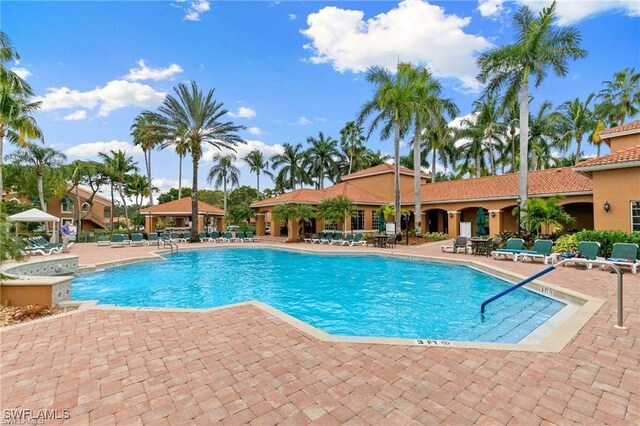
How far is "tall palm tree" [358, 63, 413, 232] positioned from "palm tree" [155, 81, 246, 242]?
11.8 m

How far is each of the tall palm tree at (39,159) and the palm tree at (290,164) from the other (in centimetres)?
2464

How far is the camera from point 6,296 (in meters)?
6.86

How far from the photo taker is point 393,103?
74.3ft

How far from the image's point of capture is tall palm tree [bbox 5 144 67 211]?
2906cm

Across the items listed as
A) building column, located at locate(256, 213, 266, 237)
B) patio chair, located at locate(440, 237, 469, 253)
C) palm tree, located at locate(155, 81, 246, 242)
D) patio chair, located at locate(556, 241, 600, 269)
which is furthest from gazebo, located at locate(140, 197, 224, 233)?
patio chair, located at locate(556, 241, 600, 269)

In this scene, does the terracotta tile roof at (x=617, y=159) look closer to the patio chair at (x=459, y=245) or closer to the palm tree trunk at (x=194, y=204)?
the patio chair at (x=459, y=245)

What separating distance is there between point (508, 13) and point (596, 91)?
19.1 m

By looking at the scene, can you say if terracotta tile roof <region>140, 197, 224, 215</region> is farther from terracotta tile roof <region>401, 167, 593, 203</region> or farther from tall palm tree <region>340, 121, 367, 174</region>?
terracotta tile roof <region>401, 167, 593, 203</region>

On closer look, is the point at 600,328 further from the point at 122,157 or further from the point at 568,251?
the point at 122,157

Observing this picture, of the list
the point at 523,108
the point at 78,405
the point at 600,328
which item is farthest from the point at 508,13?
the point at 78,405

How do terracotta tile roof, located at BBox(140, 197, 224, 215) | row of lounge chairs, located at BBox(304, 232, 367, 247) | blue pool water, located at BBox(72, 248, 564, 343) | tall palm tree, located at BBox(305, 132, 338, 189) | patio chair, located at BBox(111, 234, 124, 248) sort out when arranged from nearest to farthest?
blue pool water, located at BBox(72, 248, 564, 343) → patio chair, located at BBox(111, 234, 124, 248) → row of lounge chairs, located at BBox(304, 232, 367, 247) → terracotta tile roof, located at BBox(140, 197, 224, 215) → tall palm tree, located at BBox(305, 132, 338, 189)

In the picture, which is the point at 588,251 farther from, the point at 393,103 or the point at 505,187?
the point at 393,103

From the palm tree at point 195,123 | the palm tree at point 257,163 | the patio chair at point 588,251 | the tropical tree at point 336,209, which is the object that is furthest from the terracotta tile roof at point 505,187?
the palm tree at point 257,163

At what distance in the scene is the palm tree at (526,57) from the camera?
1775cm
